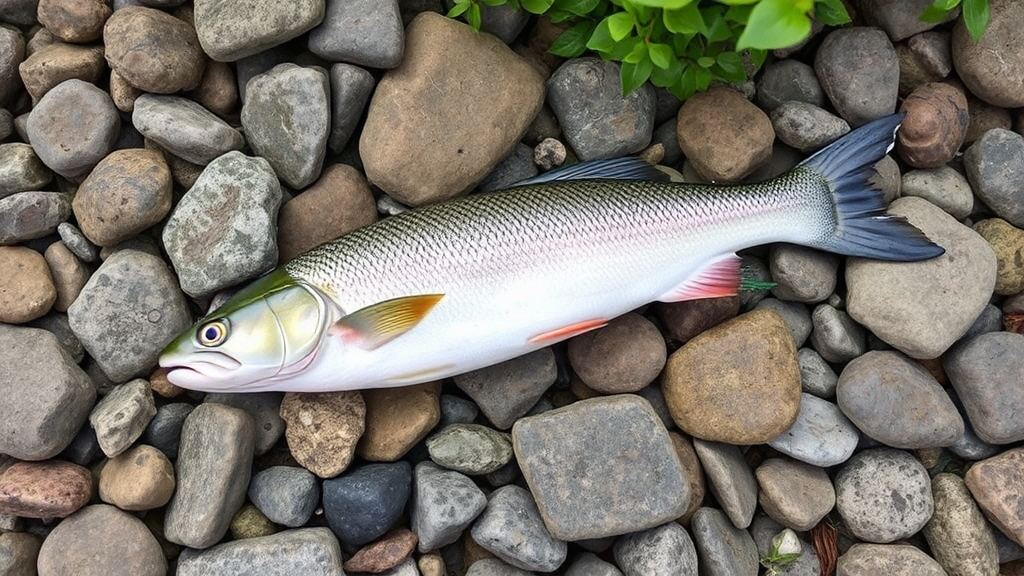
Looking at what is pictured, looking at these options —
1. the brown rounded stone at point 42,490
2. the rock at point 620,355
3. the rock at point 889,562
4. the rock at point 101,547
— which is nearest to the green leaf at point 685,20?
the rock at point 620,355

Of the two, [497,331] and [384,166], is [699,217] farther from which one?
[384,166]

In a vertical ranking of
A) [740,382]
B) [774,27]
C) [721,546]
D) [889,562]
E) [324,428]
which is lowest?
[889,562]

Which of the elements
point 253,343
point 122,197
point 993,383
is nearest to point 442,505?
point 253,343

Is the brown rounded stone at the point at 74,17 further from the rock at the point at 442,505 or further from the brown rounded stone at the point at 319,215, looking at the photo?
the rock at the point at 442,505

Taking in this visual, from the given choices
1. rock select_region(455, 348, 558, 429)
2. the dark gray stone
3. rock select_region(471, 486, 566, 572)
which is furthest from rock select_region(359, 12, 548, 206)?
rock select_region(471, 486, 566, 572)

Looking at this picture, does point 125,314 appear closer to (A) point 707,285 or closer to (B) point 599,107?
(B) point 599,107

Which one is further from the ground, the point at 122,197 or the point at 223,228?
the point at 122,197
